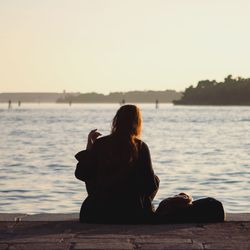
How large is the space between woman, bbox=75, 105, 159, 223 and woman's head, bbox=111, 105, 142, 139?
5cm

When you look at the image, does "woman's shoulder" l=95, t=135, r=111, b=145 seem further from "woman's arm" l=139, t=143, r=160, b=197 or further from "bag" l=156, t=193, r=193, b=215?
"bag" l=156, t=193, r=193, b=215

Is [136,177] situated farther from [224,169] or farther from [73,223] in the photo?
[224,169]

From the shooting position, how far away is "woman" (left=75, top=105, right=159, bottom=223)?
857 cm

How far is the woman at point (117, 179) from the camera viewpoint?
8.57 meters

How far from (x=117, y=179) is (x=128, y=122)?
647 mm

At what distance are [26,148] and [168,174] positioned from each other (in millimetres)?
17506

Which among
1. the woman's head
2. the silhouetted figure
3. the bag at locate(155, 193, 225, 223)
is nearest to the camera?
the woman's head

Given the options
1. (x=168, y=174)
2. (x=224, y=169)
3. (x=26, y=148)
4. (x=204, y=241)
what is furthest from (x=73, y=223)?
(x=26, y=148)

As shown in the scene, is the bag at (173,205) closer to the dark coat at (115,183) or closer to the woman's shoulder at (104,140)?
the dark coat at (115,183)

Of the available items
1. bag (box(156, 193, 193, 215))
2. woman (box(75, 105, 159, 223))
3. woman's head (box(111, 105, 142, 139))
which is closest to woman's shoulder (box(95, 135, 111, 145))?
woman (box(75, 105, 159, 223))

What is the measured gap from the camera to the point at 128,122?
8383 mm

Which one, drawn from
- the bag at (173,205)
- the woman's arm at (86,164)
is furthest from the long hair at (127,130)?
the bag at (173,205)

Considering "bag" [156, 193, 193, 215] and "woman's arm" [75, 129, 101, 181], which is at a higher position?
"woman's arm" [75, 129, 101, 181]

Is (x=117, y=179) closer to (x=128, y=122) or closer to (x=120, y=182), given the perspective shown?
(x=120, y=182)
